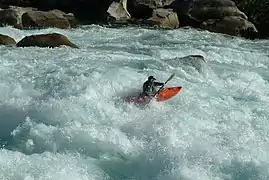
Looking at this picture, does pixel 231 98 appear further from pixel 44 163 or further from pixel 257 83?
pixel 44 163

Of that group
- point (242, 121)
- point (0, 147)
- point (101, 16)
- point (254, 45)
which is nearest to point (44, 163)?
point (0, 147)

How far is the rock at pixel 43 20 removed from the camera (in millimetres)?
15562

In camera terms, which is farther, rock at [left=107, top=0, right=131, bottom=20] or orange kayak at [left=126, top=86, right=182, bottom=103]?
rock at [left=107, top=0, right=131, bottom=20]

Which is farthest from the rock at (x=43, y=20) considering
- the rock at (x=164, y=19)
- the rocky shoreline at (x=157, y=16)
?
the rock at (x=164, y=19)

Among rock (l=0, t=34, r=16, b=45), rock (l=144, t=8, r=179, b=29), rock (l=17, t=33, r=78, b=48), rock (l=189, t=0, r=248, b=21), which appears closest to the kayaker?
rock (l=17, t=33, r=78, b=48)

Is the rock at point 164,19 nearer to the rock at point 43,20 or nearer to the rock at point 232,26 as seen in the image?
the rock at point 232,26

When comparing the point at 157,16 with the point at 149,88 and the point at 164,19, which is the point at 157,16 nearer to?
the point at 164,19

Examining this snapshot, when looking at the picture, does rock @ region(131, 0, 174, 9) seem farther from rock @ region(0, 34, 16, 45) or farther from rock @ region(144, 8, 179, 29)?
rock @ region(0, 34, 16, 45)

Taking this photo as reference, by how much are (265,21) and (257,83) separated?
7.24m

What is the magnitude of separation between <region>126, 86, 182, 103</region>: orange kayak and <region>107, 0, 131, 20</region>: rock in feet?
27.0

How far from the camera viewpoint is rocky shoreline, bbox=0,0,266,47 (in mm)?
15617

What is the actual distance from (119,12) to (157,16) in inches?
62.9

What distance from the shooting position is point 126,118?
27.8ft

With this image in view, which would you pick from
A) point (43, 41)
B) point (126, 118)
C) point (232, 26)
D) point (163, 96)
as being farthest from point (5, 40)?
point (232, 26)
